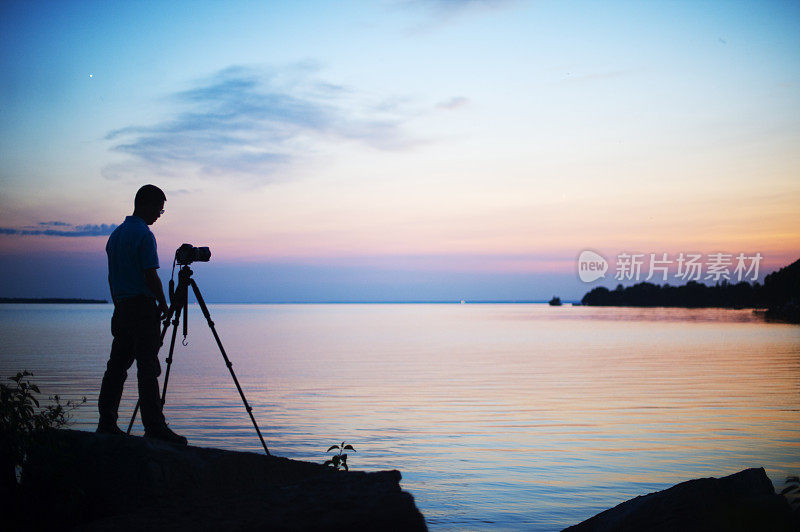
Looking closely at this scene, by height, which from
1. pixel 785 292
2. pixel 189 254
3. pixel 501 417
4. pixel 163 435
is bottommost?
pixel 501 417

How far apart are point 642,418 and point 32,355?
84.4 ft

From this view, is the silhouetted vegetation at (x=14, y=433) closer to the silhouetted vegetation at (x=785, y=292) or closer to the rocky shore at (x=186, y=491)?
the rocky shore at (x=186, y=491)

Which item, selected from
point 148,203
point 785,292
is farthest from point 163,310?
point 785,292

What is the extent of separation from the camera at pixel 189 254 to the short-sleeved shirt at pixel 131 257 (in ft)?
1.67

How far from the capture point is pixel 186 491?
524 cm

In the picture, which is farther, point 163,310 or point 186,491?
point 163,310

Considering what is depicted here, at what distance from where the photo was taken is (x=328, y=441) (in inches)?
464

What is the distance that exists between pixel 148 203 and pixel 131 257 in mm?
602

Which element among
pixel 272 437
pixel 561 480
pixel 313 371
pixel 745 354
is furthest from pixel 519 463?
pixel 745 354

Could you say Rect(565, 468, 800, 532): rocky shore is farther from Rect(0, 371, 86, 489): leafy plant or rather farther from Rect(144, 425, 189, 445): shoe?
Rect(0, 371, 86, 489): leafy plant

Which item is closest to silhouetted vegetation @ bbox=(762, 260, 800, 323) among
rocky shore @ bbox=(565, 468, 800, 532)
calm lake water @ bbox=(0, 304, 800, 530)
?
calm lake water @ bbox=(0, 304, 800, 530)

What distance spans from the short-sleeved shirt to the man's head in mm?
123

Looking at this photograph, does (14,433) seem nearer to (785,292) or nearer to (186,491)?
(186,491)

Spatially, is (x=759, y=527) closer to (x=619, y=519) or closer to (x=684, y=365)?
(x=619, y=519)
